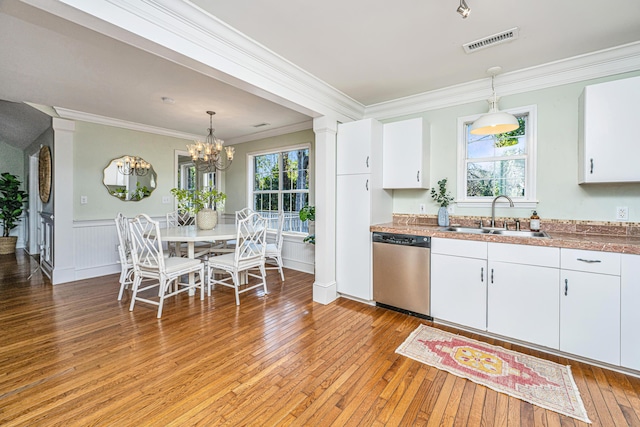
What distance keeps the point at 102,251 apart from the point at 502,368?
5565 millimetres

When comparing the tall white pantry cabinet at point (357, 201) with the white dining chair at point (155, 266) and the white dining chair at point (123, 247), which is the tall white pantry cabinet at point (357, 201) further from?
the white dining chair at point (123, 247)

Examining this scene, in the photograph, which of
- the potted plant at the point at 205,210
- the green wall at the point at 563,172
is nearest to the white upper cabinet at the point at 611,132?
the green wall at the point at 563,172

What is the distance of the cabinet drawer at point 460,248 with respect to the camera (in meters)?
2.54

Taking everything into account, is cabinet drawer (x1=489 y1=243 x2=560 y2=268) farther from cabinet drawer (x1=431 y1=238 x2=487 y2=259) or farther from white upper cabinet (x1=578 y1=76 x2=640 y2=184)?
white upper cabinet (x1=578 y1=76 x2=640 y2=184)

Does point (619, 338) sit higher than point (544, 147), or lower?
lower

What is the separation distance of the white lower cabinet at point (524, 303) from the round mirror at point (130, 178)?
5.45m

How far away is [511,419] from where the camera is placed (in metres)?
1.60

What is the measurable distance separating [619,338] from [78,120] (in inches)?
263

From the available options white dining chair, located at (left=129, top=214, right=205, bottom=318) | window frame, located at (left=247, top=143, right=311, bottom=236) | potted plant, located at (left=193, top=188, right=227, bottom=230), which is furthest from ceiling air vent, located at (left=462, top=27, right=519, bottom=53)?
white dining chair, located at (left=129, top=214, right=205, bottom=318)

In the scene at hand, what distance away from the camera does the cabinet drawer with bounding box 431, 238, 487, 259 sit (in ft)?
8.34

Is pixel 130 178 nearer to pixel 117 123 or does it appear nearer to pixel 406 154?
pixel 117 123

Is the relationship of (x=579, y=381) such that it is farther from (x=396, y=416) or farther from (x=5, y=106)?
(x=5, y=106)

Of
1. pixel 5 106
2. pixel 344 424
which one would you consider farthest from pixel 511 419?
pixel 5 106

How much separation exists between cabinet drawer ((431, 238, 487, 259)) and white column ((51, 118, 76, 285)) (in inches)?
201
